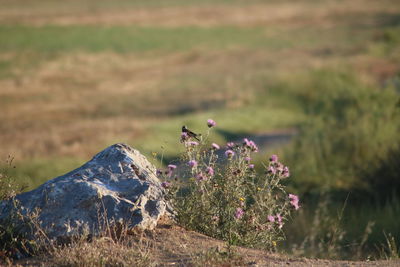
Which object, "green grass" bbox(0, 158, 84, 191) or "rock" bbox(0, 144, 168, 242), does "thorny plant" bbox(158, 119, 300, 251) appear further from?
"green grass" bbox(0, 158, 84, 191)

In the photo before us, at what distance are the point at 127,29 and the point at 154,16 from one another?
13.7 meters

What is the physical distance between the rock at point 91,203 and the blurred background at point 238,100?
1.30 ft

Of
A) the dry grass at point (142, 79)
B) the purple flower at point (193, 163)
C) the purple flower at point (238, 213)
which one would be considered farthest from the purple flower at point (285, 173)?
the dry grass at point (142, 79)

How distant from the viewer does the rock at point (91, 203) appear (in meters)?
4.42

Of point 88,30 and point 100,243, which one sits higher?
point 88,30

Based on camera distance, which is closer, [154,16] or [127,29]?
[127,29]

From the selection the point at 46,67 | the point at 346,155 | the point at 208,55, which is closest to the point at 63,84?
the point at 46,67

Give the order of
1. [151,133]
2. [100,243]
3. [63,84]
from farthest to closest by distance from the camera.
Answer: [63,84]
[151,133]
[100,243]

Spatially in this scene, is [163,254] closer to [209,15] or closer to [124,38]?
[124,38]

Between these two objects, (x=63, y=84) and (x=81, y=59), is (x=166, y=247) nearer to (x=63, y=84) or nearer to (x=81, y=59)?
(x=63, y=84)

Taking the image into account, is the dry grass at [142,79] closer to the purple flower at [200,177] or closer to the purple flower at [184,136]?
the purple flower at [184,136]

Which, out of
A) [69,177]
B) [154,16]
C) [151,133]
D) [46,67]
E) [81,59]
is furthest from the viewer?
[154,16]

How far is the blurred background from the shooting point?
9.90 m

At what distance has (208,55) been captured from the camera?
39.6 metres
